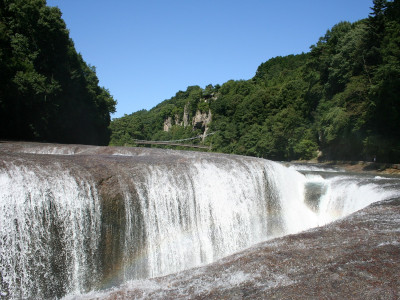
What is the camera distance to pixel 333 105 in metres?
37.0

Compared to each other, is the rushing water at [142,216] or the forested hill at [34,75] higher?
the forested hill at [34,75]

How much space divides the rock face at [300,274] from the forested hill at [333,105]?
21.3 metres

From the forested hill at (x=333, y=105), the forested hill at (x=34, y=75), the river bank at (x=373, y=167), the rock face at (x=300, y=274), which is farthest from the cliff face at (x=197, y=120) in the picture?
the rock face at (x=300, y=274)

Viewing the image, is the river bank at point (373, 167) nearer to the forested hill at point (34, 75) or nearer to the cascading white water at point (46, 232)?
the cascading white water at point (46, 232)

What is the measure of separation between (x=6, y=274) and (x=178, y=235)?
188 inches

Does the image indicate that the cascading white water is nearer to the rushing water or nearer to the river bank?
the rushing water

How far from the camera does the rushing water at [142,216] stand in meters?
7.36

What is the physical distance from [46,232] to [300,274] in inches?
213

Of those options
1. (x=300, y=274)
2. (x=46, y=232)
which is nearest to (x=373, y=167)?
(x=300, y=274)

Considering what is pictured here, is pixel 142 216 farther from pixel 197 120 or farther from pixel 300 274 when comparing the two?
pixel 197 120

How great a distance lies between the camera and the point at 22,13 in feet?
86.1

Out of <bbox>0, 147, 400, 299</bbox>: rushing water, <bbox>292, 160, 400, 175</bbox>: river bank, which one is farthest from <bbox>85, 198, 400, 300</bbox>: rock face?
<bbox>292, 160, 400, 175</bbox>: river bank

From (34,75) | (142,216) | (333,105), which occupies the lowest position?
(142,216)

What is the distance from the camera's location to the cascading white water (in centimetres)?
707
